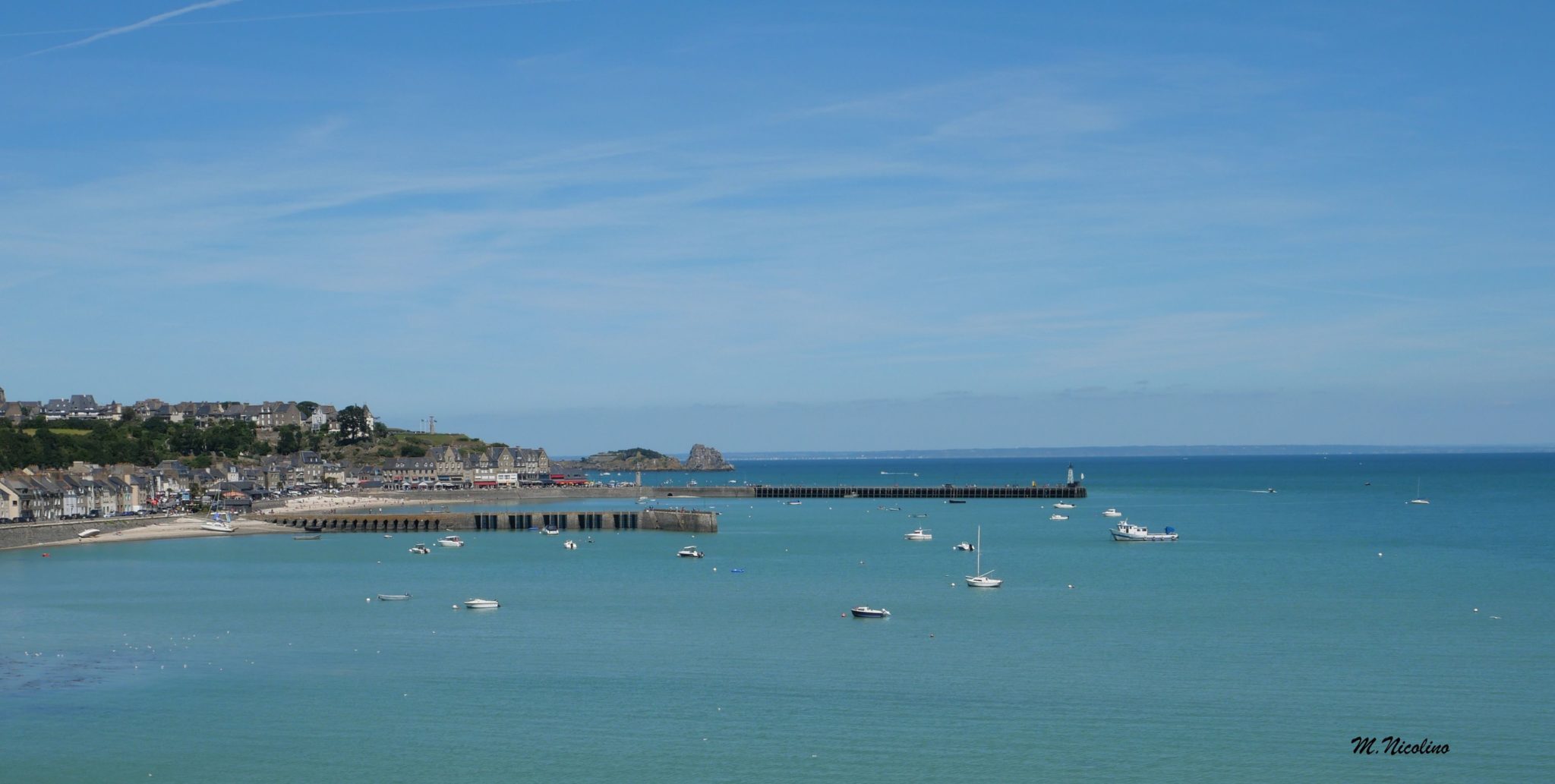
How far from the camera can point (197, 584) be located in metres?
65.9

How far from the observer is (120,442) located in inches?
A: 5920

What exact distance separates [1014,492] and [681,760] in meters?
134

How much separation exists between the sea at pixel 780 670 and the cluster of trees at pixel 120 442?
5036 centimetres

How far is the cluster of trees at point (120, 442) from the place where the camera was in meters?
124

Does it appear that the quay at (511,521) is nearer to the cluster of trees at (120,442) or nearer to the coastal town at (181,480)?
the coastal town at (181,480)

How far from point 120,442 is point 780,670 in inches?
5128

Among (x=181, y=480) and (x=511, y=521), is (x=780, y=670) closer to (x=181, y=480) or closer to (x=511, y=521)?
(x=511, y=521)

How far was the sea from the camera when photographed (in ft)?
102

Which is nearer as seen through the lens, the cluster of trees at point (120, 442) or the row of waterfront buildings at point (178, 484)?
the row of waterfront buildings at point (178, 484)

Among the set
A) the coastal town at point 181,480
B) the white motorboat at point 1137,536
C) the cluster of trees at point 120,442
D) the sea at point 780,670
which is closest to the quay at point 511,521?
the coastal town at point 181,480

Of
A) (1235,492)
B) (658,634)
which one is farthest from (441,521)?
(1235,492)

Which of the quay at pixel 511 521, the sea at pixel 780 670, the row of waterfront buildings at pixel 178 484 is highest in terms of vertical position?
the row of waterfront buildings at pixel 178 484

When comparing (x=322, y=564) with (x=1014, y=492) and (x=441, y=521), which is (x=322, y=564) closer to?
(x=441, y=521)

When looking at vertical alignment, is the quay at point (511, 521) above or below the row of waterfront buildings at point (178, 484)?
below
